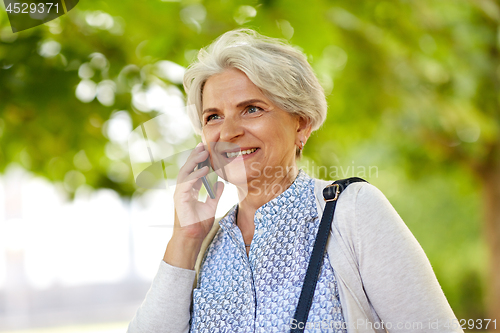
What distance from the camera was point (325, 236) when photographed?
4.19 ft

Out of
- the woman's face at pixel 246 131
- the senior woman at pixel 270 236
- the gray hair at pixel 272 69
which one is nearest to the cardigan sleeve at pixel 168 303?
the senior woman at pixel 270 236

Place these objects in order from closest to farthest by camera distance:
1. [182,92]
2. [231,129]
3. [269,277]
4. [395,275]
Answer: [395,275], [269,277], [231,129], [182,92]

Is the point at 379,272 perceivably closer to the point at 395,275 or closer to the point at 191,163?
the point at 395,275

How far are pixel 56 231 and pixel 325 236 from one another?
604 inches

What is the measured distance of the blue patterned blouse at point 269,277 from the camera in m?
1.25

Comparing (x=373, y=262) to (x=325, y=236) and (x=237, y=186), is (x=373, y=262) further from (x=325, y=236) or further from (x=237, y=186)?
(x=237, y=186)

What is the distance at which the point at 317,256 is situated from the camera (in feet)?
4.17

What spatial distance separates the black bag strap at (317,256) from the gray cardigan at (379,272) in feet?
0.07

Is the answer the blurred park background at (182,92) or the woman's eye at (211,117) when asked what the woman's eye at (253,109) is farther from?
the blurred park background at (182,92)

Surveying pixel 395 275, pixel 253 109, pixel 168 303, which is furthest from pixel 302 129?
pixel 168 303

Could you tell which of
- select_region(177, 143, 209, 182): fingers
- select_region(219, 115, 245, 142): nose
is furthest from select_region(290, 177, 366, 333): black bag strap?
select_region(177, 143, 209, 182): fingers

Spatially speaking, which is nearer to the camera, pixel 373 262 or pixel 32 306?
pixel 373 262

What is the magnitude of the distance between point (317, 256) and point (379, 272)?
170 mm

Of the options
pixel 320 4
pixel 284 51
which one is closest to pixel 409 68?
pixel 320 4
